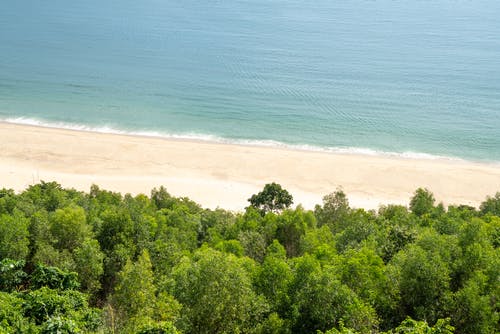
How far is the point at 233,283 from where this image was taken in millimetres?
18422

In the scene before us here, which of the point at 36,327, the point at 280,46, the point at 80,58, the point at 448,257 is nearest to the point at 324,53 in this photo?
the point at 280,46

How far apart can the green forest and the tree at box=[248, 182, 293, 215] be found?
1327 centimetres

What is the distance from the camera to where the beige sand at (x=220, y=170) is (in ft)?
173

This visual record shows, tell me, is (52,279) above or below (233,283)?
below

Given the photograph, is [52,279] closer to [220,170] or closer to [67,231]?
[67,231]

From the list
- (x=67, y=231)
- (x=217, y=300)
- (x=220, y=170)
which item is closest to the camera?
(x=217, y=300)

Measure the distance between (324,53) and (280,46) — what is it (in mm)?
10305

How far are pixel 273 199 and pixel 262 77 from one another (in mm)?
48782

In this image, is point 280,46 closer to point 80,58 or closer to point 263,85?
point 263,85

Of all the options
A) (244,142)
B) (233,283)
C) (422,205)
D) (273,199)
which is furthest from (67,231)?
(244,142)

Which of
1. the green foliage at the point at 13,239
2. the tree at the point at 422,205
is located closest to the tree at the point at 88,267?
the green foliage at the point at 13,239

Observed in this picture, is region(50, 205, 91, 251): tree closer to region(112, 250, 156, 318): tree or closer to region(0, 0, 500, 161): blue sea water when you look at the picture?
region(112, 250, 156, 318): tree

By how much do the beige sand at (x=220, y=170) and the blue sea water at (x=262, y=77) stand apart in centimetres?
492

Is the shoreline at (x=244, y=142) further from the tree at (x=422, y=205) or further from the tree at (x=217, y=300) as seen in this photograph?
the tree at (x=217, y=300)
